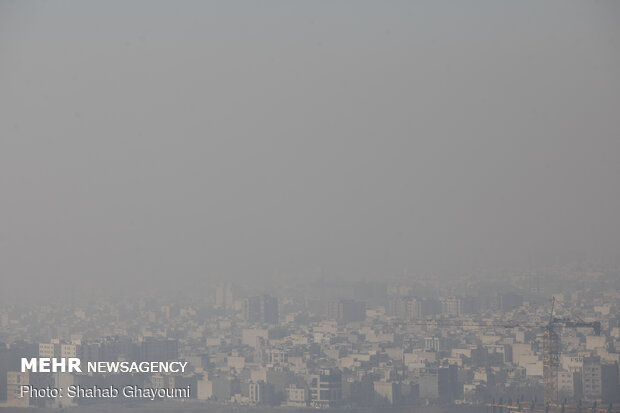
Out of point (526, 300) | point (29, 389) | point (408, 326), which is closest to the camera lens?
point (29, 389)

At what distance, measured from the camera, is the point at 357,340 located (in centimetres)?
2022

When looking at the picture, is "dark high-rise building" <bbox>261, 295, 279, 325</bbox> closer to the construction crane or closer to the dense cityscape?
the dense cityscape

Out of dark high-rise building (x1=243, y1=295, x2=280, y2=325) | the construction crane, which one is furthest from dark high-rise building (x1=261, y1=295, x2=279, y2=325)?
the construction crane

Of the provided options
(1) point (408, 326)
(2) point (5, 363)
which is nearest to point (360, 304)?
(1) point (408, 326)

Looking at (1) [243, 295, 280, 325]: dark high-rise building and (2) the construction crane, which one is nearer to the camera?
(2) the construction crane

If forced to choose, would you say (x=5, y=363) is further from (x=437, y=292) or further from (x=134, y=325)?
(x=437, y=292)

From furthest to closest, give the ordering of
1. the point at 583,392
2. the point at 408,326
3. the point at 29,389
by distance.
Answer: the point at 408,326 < the point at 583,392 < the point at 29,389

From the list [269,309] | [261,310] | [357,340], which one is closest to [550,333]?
[357,340]

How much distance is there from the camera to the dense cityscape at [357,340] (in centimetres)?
1753

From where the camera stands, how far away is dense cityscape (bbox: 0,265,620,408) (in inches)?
690

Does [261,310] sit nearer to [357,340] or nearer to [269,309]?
[269,309]

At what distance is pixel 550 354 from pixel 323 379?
10.8 ft

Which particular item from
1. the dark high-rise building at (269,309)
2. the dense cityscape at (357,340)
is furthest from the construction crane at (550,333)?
→ the dark high-rise building at (269,309)

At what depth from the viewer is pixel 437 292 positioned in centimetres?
1856
